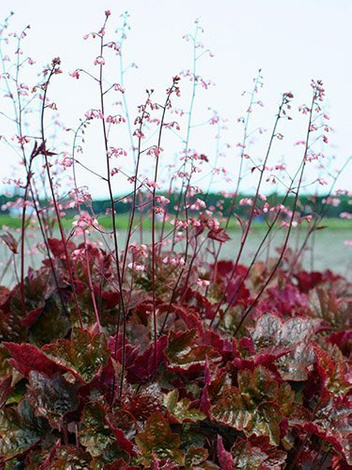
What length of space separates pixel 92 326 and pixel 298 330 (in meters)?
0.67

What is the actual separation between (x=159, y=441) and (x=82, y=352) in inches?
13.4

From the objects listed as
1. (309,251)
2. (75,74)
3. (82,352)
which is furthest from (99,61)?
(309,251)

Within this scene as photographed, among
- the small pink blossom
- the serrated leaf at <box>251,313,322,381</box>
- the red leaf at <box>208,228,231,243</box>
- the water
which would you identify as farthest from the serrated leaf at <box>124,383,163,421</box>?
the water

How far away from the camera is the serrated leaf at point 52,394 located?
1.91 meters

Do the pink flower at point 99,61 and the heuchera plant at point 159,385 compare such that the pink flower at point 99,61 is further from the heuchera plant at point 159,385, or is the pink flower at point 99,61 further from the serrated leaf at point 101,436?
the serrated leaf at point 101,436

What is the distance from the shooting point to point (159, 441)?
5.94 feet

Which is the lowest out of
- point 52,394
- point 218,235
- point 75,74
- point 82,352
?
point 52,394

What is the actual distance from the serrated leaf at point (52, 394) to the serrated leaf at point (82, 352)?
0.16ft

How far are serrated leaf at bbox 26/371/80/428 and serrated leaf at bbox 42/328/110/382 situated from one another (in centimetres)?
5

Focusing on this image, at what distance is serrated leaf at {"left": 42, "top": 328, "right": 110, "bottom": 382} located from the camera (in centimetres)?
195

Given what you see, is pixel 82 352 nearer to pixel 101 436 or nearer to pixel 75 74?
pixel 101 436

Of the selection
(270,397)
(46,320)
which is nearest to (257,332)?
(270,397)

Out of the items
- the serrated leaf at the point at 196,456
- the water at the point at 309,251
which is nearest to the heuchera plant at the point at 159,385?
the serrated leaf at the point at 196,456

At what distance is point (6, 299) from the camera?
2592 mm
